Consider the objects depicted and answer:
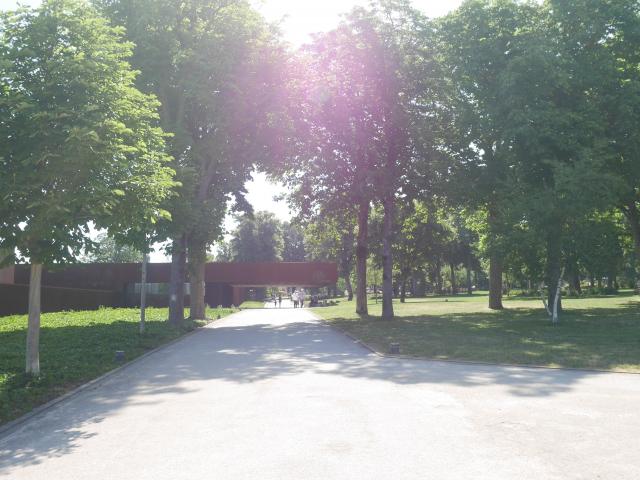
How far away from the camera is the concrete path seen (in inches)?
211

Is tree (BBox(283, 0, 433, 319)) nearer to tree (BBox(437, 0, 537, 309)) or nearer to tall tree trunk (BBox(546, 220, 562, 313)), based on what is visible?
tree (BBox(437, 0, 537, 309))

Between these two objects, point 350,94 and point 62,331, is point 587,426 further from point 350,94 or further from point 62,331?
point 350,94

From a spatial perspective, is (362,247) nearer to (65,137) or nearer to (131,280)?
(65,137)

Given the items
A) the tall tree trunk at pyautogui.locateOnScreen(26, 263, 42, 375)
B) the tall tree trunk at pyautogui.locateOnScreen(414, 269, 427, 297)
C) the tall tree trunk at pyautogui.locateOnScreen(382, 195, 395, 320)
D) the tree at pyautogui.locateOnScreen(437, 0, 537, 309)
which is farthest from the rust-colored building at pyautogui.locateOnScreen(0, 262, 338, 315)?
the tall tree trunk at pyautogui.locateOnScreen(414, 269, 427, 297)

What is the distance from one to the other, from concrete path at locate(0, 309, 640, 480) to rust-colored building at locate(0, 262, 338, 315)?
2779 centimetres

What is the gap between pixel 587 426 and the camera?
6852mm

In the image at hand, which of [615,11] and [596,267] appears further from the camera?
[615,11]

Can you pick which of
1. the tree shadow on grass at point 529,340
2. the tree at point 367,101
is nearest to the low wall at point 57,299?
the tree at point 367,101

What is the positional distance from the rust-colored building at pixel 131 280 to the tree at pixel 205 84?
14613 mm

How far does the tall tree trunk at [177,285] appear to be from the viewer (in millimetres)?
25247

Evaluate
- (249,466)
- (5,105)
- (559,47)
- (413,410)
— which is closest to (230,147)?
(559,47)

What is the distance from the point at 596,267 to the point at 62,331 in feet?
71.2

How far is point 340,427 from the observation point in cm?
688

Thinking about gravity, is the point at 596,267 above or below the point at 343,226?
below
